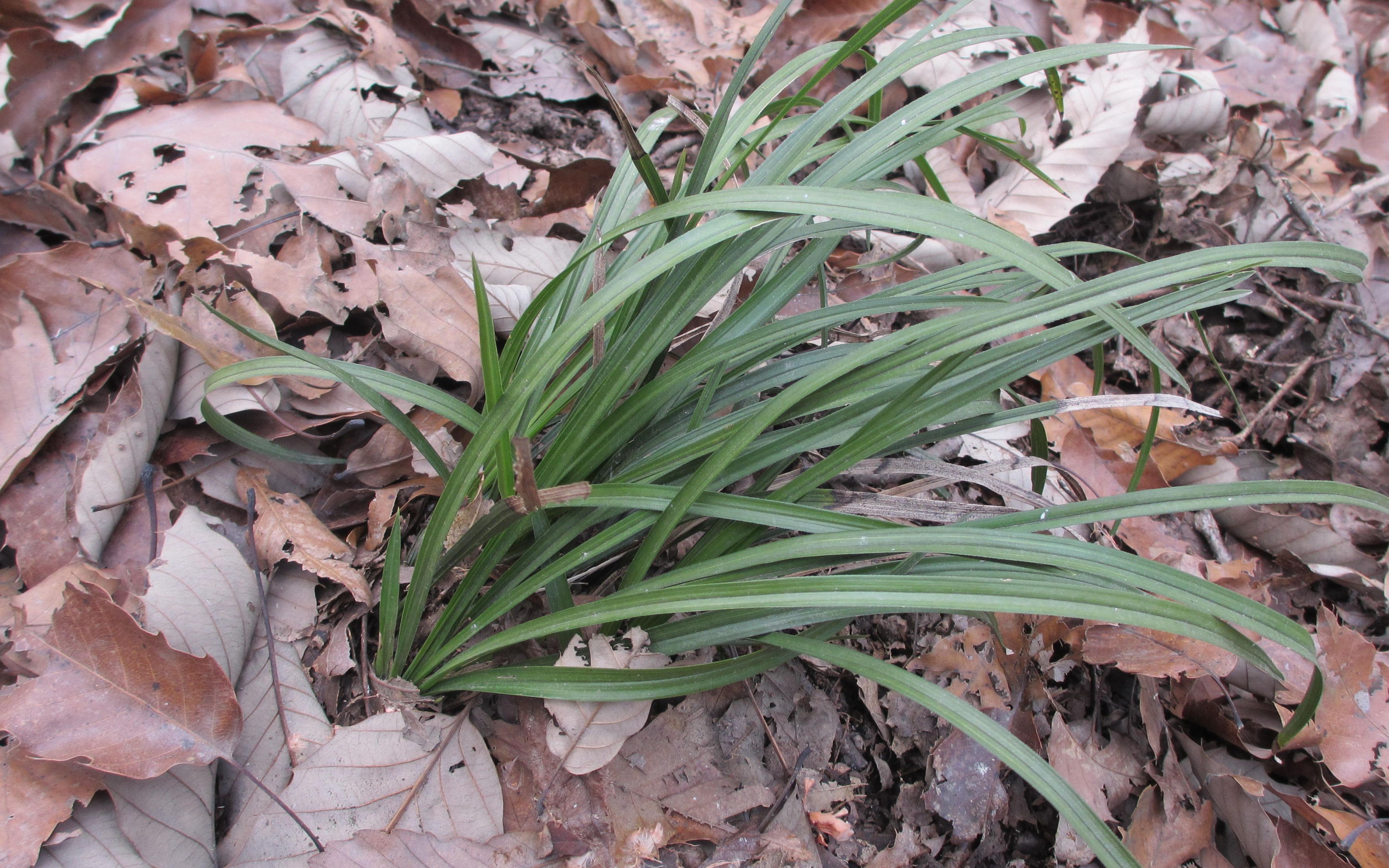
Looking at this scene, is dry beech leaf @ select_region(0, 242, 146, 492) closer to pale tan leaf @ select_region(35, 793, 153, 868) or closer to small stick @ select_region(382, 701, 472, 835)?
pale tan leaf @ select_region(35, 793, 153, 868)

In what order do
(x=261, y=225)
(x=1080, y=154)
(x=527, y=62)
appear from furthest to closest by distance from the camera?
(x=527, y=62), (x=1080, y=154), (x=261, y=225)

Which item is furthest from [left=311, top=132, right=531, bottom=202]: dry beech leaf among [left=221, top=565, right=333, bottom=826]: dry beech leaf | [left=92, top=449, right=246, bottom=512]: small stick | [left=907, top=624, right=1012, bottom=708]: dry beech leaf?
[left=907, top=624, right=1012, bottom=708]: dry beech leaf

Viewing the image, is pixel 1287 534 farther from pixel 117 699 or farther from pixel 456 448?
pixel 117 699

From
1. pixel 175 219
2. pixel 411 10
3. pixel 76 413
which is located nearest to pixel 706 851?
pixel 76 413

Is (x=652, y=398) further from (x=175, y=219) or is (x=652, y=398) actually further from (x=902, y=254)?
(x=175, y=219)

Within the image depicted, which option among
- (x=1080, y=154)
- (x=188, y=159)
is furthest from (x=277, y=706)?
(x=1080, y=154)
